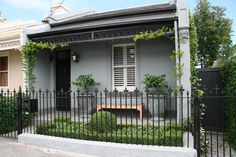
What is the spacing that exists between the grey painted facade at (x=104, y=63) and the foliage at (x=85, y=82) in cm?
32

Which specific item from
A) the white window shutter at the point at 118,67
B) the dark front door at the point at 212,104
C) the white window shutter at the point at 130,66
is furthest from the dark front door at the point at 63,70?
the dark front door at the point at 212,104

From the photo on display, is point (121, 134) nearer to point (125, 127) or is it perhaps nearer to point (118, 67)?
point (125, 127)

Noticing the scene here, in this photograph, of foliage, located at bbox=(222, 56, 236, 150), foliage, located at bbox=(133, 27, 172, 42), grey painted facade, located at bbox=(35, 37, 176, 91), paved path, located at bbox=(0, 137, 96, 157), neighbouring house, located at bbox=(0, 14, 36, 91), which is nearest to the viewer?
paved path, located at bbox=(0, 137, 96, 157)

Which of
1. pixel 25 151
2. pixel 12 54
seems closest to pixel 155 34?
pixel 25 151

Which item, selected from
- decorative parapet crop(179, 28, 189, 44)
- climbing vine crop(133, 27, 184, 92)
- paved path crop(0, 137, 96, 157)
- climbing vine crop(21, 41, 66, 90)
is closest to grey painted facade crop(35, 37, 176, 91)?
climbing vine crop(21, 41, 66, 90)

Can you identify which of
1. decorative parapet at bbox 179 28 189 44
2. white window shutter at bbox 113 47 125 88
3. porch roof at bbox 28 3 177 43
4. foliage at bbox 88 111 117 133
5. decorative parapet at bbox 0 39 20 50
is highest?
porch roof at bbox 28 3 177 43

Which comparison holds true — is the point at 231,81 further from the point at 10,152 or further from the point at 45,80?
the point at 45,80

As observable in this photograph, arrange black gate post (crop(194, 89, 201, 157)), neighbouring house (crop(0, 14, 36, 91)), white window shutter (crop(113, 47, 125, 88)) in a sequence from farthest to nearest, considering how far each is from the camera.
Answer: neighbouring house (crop(0, 14, 36, 91)), white window shutter (crop(113, 47, 125, 88)), black gate post (crop(194, 89, 201, 157))

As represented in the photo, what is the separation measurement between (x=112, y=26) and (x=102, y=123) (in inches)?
142

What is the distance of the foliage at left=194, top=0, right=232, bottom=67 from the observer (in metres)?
16.1

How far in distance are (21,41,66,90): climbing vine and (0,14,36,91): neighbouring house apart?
38 centimetres

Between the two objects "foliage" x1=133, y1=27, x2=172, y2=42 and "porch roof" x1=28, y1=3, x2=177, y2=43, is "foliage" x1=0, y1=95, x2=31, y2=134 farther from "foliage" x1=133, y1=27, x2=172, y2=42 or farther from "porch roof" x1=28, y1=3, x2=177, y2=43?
"foliage" x1=133, y1=27, x2=172, y2=42

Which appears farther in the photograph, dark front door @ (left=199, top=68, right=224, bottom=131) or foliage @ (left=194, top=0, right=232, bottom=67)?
foliage @ (left=194, top=0, right=232, bottom=67)

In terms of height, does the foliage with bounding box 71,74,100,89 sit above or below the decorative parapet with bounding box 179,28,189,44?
below
